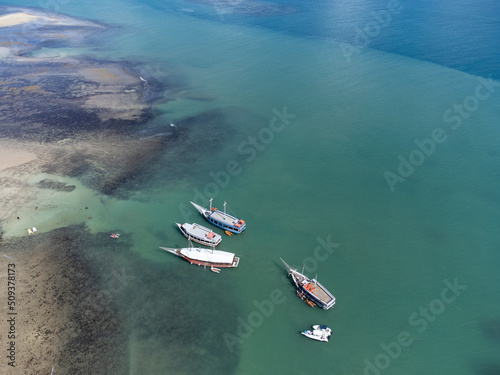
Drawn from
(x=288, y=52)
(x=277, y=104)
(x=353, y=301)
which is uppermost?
(x=288, y=52)

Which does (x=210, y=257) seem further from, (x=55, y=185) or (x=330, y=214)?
(x=55, y=185)

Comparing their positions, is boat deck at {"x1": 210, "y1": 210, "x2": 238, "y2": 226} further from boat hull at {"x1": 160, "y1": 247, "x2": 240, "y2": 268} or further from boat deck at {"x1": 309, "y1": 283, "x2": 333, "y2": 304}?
boat deck at {"x1": 309, "y1": 283, "x2": 333, "y2": 304}

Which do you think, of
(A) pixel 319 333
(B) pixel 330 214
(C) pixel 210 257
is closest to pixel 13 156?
(C) pixel 210 257

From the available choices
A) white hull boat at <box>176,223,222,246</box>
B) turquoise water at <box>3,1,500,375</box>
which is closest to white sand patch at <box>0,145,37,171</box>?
turquoise water at <box>3,1,500,375</box>

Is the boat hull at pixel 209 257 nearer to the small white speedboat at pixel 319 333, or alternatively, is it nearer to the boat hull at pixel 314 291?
the boat hull at pixel 314 291

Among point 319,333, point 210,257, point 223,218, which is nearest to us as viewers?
point 319,333

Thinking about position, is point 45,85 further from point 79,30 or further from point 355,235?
point 355,235

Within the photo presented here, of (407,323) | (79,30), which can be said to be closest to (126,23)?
(79,30)
